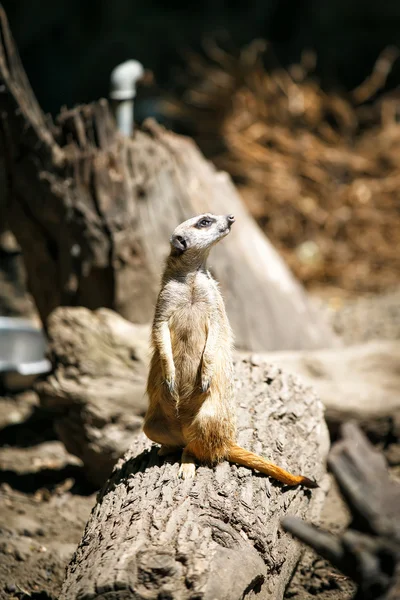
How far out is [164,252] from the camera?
374 centimetres

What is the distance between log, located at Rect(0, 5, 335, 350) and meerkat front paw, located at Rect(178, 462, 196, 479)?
1.65 meters

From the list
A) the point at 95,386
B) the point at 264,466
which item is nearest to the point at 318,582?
the point at 264,466

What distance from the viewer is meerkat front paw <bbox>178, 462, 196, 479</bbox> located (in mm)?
2123

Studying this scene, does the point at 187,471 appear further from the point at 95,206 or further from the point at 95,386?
the point at 95,206

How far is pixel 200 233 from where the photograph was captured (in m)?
2.23

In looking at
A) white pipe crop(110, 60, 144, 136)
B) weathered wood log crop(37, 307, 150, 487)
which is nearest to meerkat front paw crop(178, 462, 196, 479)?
weathered wood log crop(37, 307, 150, 487)

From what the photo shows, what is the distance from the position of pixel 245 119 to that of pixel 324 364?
4.35 metres

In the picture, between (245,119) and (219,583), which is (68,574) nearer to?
(219,583)

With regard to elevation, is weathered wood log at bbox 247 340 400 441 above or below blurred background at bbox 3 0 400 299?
below

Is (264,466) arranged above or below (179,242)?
below

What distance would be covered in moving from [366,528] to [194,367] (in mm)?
884

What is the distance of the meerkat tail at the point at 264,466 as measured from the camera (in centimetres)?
215

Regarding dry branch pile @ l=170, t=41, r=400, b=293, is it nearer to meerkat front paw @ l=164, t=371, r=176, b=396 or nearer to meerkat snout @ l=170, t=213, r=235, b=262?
meerkat snout @ l=170, t=213, r=235, b=262

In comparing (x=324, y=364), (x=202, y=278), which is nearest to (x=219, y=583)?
(x=202, y=278)
